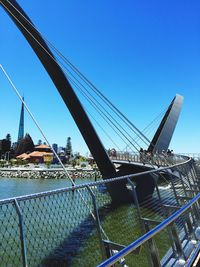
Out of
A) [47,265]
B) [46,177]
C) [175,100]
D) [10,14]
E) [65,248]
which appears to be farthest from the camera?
[46,177]

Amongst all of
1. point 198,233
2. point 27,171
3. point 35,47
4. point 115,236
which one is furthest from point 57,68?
point 27,171

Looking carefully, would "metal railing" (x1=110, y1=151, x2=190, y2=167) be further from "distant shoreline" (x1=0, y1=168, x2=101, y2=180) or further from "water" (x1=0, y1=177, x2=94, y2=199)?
"distant shoreline" (x1=0, y1=168, x2=101, y2=180)

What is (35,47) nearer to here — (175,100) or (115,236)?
(115,236)

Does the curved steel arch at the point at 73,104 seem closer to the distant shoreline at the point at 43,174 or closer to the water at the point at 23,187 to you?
the water at the point at 23,187

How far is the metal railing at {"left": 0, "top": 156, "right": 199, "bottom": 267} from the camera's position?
124 inches

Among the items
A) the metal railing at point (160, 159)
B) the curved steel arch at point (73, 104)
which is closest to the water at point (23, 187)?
the curved steel arch at point (73, 104)

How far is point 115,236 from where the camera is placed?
23.6 feet

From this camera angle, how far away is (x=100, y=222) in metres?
4.95

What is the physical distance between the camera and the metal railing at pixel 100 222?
314 centimetres

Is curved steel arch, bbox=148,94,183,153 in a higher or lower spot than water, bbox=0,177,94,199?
higher

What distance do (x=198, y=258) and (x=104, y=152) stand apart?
19.5 metres

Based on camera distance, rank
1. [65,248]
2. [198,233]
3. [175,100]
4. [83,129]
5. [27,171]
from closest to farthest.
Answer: [198,233]
[65,248]
[83,129]
[175,100]
[27,171]

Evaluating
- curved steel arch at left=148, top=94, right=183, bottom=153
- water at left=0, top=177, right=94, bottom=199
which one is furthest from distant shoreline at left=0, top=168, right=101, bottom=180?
curved steel arch at left=148, top=94, right=183, bottom=153

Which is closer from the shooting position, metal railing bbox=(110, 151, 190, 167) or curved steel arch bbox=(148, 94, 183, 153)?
metal railing bbox=(110, 151, 190, 167)
